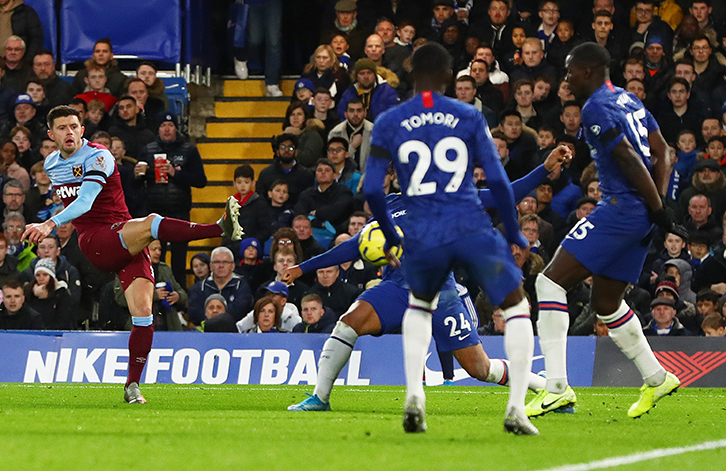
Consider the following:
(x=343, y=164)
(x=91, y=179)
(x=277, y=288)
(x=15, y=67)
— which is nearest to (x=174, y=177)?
(x=343, y=164)

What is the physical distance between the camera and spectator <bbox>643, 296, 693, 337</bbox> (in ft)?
43.6

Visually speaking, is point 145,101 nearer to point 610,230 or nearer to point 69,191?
point 69,191

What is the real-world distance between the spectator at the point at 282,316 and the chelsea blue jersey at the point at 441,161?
7.52 meters

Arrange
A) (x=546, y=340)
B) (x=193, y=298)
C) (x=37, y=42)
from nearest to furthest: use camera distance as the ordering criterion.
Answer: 1. (x=546, y=340)
2. (x=193, y=298)
3. (x=37, y=42)

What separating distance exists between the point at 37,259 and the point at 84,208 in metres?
6.32

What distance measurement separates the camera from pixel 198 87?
20.4m

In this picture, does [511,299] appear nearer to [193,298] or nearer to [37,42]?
[193,298]

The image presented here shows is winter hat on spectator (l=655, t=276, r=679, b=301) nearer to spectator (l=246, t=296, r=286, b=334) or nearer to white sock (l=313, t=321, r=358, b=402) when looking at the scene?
spectator (l=246, t=296, r=286, b=334)

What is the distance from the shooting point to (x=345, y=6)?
60.9ft

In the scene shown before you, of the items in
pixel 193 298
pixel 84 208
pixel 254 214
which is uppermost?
pixel 84 208

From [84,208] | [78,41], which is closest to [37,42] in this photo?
[78,41]

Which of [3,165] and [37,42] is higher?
[37,42]

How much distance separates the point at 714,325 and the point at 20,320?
8396mm

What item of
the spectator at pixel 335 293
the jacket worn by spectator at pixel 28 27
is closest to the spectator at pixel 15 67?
the jacket worn by spectator at pixel 28 27
